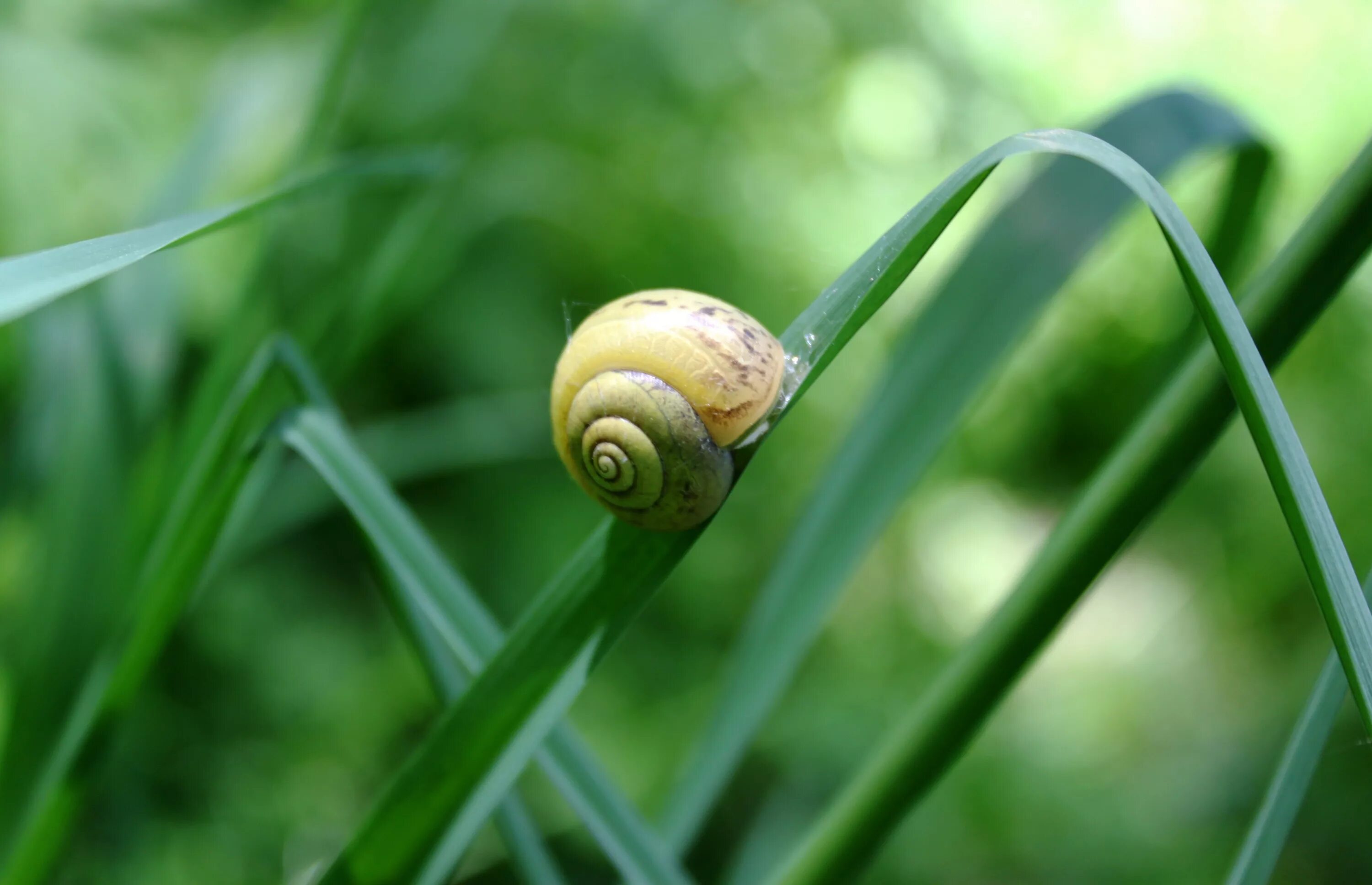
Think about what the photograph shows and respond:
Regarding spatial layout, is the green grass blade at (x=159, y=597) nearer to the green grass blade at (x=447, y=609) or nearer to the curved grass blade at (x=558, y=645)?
the green grass blade at (x=447, y=609)

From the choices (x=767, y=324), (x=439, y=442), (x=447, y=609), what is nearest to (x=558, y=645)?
(x=447, y=609)

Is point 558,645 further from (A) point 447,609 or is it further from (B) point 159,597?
(B) point 159,597

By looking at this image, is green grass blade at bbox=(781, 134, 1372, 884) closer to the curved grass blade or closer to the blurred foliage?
the curved grass blade

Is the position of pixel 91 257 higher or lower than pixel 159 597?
higher

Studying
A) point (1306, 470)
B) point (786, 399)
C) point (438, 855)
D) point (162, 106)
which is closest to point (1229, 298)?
point (1306, 470)

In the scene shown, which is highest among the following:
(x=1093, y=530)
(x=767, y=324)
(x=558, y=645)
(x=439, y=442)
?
(x=1093, y=530)

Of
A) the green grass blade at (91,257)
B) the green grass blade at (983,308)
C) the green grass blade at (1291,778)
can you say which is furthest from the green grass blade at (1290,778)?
the green grass blade at (91,257)
